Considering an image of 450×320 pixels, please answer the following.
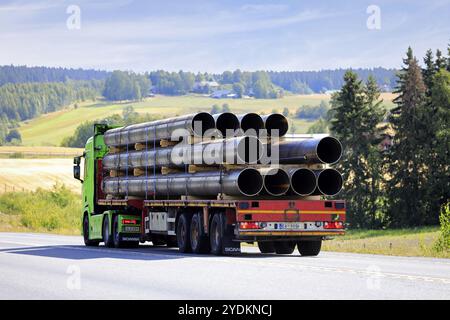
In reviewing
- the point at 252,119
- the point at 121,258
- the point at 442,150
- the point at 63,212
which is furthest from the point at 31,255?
the point at 442,150

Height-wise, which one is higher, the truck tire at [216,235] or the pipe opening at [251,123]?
the pipe opening at [251,123]

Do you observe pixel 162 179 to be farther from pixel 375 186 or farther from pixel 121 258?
pixel 375 186

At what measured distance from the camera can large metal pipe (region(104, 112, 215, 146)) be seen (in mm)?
27094

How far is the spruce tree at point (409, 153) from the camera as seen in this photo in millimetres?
88125

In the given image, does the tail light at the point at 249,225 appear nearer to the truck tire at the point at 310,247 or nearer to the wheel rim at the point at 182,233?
the truck tire at the point at 310,247

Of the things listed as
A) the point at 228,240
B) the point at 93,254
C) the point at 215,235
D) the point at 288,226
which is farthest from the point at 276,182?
the point at 93,254

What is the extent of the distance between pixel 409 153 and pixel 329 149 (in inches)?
2517

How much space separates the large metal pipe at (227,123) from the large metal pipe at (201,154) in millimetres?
625

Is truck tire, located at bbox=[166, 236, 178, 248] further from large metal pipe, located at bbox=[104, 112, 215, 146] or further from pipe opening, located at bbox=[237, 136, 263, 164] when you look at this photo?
pipe opening, located at bbox=[237, 136, 263, 164]

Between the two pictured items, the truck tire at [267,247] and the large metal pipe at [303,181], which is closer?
the large metal pipe at [303,181]

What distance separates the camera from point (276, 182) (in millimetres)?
26234

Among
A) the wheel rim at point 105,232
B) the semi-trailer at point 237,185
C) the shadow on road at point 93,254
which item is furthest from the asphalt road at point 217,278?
the wheel rim at point 105,232

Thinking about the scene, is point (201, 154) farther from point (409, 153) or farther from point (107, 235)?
point (409, 153)
